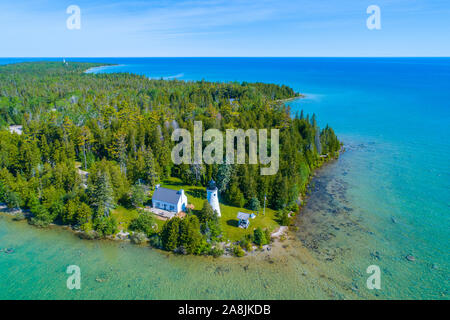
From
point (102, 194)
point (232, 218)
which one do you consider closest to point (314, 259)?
point (232, 218)

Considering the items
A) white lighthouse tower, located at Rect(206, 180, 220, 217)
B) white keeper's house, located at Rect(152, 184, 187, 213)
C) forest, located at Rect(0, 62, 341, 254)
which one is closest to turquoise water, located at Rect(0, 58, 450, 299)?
forest, located at Rect(0, 62, 341, 254)

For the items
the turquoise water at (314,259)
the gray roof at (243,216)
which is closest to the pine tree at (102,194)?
the turquoise water at (314,259)

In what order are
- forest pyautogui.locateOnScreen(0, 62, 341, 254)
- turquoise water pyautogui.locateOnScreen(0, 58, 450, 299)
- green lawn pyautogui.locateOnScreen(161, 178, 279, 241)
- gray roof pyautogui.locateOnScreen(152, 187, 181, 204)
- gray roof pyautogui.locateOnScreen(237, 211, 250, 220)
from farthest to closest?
1. gray roof pyautogui.locateOnScreen(152, 187, 181, 204)
2. gray roof pyautogui.locateOnScreen(237, 211, 250, 220)
3. green lawn pyautogui.locateOnScreen(161, 178, 279, 241)
4. forest pyautogui.locateOnScreen(0, 62, 341, 254)
5. turquoise water pyautogui.locateOnScreen(0, 58, 450, 299)

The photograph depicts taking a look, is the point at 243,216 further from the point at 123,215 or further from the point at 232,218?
the point at 123,215

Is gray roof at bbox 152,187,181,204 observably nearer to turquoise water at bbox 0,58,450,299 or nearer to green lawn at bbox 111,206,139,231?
green lawn at bbox 111,206,139,231

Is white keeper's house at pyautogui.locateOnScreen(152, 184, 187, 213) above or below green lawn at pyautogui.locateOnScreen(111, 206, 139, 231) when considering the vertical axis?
above

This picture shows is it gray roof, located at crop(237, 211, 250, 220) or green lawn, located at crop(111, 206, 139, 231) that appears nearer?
green lawn, located at crop(111, 206, 139, 231)

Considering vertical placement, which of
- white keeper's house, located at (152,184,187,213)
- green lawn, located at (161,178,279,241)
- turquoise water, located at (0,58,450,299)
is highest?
white keeper's house, located at (152,184,187,213)
